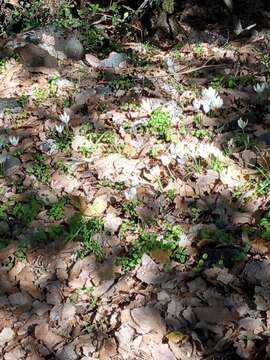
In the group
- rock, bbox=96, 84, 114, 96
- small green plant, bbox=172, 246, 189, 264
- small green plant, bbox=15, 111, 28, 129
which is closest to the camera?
small green plant, bbox=172, 246, 189, 264

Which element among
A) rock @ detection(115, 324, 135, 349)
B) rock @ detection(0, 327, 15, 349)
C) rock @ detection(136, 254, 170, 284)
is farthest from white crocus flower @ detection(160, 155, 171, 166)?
rock @ detection(0, 327, 15, 349)

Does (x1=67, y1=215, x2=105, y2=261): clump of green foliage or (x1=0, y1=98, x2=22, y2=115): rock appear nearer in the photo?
(x1=67, y1=215, x2=105, y2=261): clump of green foliage

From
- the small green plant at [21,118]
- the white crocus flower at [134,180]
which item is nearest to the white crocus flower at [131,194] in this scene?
the white crocus flower at [134,180]

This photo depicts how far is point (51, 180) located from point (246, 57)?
2.61 meters

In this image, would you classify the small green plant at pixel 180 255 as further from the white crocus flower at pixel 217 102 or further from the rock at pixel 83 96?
the rock at pixel 83 96

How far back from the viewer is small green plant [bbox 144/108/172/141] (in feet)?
14.6

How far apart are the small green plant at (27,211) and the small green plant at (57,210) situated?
124mm

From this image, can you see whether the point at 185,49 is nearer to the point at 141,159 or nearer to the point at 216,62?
the point at 216,62

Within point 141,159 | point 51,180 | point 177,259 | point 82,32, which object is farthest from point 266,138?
point 82,32

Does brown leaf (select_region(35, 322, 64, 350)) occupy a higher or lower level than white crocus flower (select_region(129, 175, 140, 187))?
lower

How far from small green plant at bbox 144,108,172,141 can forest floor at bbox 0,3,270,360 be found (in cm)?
2

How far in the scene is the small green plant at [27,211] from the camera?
3.93 metres

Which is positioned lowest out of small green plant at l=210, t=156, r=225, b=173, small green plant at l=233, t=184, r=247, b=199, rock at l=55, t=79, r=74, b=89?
rock at l=55, t=79, r=74, b=89

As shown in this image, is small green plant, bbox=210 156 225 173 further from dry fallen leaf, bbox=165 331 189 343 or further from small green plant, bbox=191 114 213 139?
dry fallen leaf, bbox=165 331 189 343
